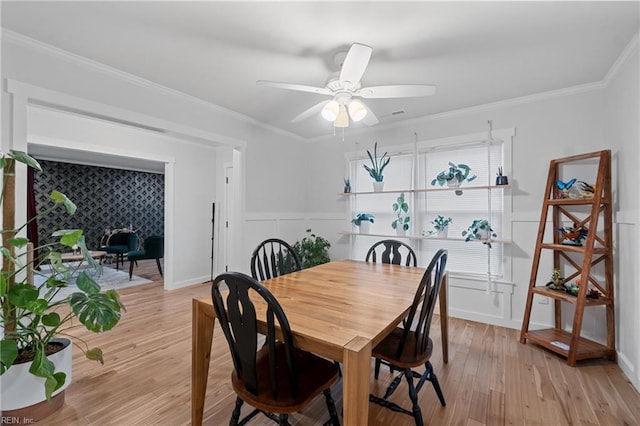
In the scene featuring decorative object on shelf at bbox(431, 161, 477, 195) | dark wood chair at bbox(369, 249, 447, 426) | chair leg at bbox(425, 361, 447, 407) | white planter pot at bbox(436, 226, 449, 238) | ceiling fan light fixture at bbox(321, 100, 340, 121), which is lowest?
chair leg at bbox(425, 361, 447, 407)

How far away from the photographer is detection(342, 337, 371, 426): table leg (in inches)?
41.8

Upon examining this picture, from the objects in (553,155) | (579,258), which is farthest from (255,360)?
(553,155)

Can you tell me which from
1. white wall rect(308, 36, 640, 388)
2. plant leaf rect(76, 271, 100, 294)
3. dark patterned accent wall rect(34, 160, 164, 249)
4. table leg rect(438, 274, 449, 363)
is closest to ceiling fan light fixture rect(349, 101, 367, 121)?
table leg rect(438, 274, 449, 363)

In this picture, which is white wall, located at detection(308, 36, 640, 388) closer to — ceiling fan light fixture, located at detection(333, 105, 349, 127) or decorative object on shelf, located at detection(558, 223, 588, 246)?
decorative object on shelf, located at detection(558, 223, 588, 246)

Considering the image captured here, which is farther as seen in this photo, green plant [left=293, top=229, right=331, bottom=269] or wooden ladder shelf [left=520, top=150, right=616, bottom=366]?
green plant [left=293, top=229, right=331, bottom=269]

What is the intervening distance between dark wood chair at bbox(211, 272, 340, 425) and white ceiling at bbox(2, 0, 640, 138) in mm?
1584

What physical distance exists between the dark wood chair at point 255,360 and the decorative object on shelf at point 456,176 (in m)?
2.59

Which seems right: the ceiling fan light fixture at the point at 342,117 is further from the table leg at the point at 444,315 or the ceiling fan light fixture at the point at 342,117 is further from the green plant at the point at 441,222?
the green plant at the point at 441,222

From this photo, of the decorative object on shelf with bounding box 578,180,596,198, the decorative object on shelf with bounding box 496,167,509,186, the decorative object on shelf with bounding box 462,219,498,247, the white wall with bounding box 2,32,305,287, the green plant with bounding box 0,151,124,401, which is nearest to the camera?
the green plant with bounding box 0,151,124,401

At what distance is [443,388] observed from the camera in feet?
6.52

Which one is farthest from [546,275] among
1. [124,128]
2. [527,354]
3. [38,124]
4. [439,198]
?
[38,124]

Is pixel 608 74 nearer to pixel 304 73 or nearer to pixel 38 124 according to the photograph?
pixel 304 73

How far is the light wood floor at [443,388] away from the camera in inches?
66.9

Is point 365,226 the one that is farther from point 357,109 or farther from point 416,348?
point 416,348
